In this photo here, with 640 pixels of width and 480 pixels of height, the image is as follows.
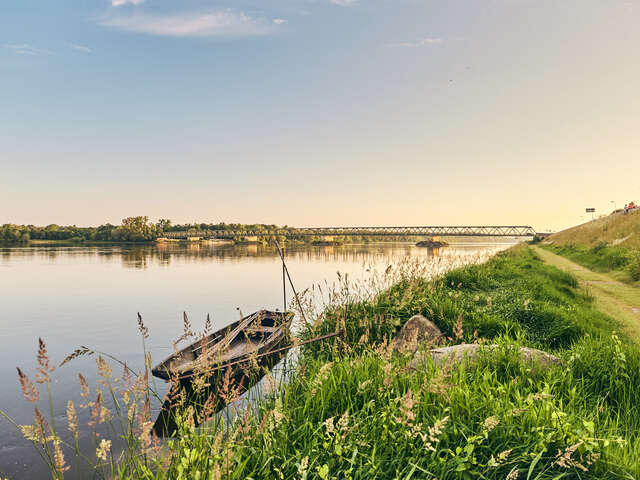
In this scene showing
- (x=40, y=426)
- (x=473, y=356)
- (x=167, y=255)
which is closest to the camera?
(x=40, y=426)

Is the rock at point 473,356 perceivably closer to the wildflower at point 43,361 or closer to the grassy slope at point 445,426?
the grassy slope at point 445,426

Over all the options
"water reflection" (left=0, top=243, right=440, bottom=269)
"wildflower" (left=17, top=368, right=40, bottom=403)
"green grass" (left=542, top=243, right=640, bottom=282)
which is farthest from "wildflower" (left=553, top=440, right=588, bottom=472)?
"water reflection" (left=0, top=243, right=440, bottom=269)

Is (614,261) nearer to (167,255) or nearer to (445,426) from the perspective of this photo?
(445,426)

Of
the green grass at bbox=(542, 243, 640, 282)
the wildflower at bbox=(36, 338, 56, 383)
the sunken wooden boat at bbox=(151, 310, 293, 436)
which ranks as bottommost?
the sunken wooden boat at bbox=(151, 310, 293, 436)

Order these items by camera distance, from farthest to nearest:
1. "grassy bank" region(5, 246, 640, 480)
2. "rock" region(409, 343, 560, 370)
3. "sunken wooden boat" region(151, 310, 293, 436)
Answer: "sunken wooden boat" region(151, 310, 293, 436), "rock" region(409, 343, 560, 370), "grassy bank" region(5, 246, 640, 480)

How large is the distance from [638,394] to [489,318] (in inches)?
172

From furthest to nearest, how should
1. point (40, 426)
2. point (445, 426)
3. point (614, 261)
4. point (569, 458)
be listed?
point (614, 261), point (445, 426), point (569, 458), point (40, 426)

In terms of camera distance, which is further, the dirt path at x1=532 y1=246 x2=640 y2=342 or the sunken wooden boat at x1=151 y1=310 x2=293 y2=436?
the dirt path at x1=532 y1=246 x2=640 y2=342

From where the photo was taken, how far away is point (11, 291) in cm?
3575

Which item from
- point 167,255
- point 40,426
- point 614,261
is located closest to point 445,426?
point 40,426

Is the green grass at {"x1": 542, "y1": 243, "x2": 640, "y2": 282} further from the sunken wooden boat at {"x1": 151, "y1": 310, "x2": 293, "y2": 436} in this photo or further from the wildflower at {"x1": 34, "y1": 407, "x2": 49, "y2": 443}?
the wildflower at {"x1": 34, "y1": 407, "x2": 49, "y2": 443}

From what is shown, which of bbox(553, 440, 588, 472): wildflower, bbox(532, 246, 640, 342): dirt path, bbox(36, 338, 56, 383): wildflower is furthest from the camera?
bbox(532, 246, 640, 342): dirt path

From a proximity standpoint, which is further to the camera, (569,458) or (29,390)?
(569,458)

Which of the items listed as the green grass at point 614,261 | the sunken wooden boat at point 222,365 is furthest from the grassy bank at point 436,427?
the green grass at point 614,261
